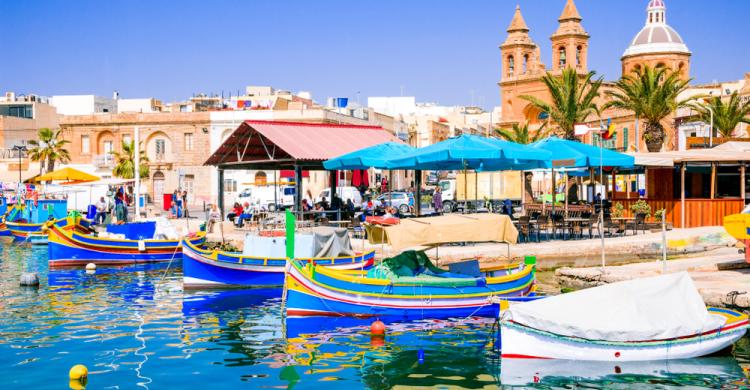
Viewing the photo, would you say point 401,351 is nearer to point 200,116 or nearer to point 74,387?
point 74,387

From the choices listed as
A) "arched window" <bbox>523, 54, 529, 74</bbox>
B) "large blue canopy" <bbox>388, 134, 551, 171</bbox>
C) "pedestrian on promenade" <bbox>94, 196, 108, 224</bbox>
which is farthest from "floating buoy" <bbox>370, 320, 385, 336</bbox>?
"arched window" <bbox>523, 54, 529, 74</bbox>

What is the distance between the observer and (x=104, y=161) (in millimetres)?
63656

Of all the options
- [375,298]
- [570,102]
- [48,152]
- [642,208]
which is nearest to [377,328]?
[375,298]

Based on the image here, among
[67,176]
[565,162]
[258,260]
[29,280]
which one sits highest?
[565,162]

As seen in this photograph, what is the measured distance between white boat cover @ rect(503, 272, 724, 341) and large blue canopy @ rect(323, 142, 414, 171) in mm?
13359

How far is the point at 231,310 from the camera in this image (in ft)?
61.3

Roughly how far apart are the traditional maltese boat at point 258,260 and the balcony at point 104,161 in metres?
45.0

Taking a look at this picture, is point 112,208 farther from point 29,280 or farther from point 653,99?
point 653,99

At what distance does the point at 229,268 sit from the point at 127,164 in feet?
136

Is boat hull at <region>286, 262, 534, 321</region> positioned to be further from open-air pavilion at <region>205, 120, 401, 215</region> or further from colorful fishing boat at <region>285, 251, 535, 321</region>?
open-air pavilion at <region>205, 120, 401, 215</region>

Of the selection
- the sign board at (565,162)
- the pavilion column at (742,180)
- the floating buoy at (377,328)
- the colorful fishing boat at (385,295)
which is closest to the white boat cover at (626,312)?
the floating buoy at (377,328)

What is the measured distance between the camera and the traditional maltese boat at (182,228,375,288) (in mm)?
21188

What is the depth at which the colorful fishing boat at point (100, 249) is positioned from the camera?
26781mm

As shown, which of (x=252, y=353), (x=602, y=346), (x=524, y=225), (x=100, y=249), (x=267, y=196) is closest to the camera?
(x=602, y=346)
